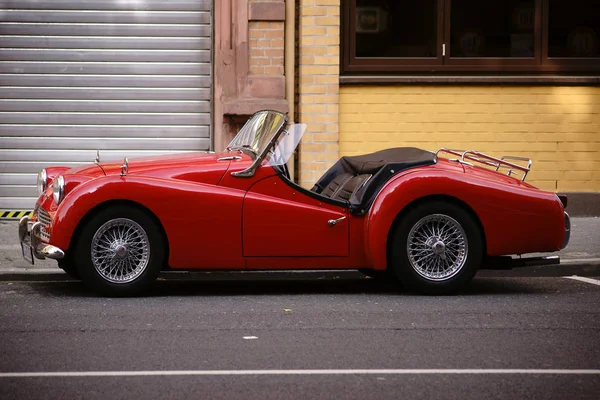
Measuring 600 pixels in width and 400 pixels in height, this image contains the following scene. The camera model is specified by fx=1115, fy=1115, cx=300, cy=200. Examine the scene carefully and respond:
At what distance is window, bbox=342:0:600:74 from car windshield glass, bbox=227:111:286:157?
200 inches

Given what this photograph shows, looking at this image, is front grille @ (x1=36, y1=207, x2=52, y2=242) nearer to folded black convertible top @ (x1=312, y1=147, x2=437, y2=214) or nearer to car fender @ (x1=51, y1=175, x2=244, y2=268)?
car fender @ (x1=51, y1=175, x2=244, y2=268)

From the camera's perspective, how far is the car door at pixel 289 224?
823 cm

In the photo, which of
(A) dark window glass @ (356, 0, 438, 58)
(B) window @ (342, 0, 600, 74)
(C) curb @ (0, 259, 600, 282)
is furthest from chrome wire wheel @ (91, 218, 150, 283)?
(A) dark window glass @ (356, 0, 438, 58)

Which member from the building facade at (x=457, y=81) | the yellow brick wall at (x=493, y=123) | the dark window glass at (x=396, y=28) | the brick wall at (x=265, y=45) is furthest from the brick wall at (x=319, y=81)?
the dark window glass at (x=396, y=28)

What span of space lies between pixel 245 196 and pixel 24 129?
676 centimetres

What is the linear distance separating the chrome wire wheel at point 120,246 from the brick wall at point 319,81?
5902 mm

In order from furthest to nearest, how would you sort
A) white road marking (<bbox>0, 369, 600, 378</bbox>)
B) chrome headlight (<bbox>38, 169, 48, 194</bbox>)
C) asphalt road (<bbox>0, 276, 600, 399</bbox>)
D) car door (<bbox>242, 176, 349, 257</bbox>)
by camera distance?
chrome headlight (<bbox>38, 169, 48, 194</bbox>)
car door (<bbox>242, 176, 349, 257</bbox>)
white road marking (<bbox>0, 369, 600, 378</bbox>)
asphalt road (<bbox>0, 276, 600, 399</bbox>)

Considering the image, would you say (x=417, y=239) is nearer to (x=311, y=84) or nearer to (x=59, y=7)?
(x=311, y=84)

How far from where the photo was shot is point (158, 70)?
1421 cm

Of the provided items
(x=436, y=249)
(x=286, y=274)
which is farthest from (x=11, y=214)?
(x=436, y=249)

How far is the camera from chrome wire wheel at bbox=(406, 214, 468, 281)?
8.37 metres

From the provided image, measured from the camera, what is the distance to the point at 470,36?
14078 mm

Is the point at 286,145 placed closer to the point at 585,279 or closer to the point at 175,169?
the point at 175,169

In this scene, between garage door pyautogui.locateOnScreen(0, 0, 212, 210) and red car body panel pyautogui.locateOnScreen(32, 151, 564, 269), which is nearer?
red car body panel pyautogui.locateOnScreen(32, 151, 564, 269)
